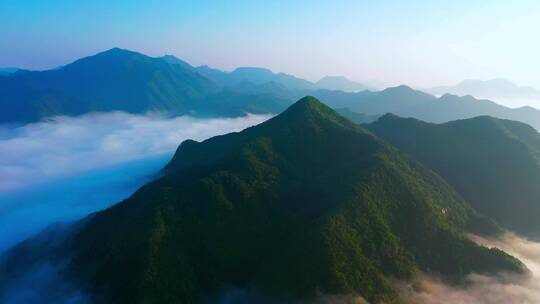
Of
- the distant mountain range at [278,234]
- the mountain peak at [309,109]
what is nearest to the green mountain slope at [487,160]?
the distant mountain range at [278,234]

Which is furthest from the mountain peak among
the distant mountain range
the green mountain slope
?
the green mountain slope

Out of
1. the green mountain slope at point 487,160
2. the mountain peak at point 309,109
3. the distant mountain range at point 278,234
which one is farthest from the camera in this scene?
the mountain peak at point 309,109

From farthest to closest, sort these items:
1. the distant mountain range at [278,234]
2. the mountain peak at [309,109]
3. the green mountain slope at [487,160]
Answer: the mountain peak at [309,109] → the green mountain slope at [487,160] → the distant mountain range at [278,234]

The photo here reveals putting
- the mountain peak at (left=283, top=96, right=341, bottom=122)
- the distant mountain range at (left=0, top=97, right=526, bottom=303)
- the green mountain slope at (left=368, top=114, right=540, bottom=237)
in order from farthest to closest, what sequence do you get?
1. the mountain peak at (left=283, top=96, right=341, bottom=122)
2. the green mountain slope at (left=368, top=114, right=540, bottom=237)
3. the distant mountain range at (left=0, top=97, right=526, bottom=303)

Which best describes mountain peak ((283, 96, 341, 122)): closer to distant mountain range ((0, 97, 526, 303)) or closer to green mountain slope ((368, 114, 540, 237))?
distant mountain range ((0, 97, 526, 303))

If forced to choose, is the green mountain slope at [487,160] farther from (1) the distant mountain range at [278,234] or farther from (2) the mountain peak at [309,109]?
(2) the mountain peak at [309,109]

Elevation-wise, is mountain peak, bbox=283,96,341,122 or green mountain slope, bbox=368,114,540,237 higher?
mountain peak, bbox=283,96,341,122
